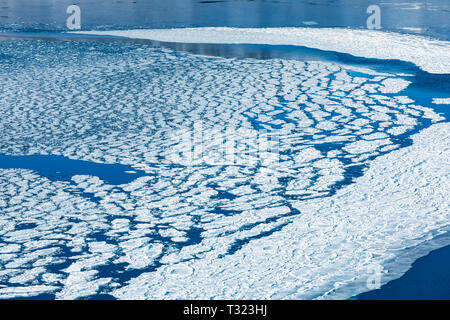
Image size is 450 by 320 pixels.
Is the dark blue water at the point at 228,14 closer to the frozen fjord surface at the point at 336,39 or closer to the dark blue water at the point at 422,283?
the frozen fjord surface at the point at 336,39

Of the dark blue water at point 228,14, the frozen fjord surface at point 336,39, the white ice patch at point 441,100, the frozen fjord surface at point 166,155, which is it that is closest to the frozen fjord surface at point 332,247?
the frozen fjord surface at point 166,155

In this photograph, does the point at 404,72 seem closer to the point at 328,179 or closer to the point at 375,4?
the point at 328,179

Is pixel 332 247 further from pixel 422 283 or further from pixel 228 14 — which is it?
pixel 228 14

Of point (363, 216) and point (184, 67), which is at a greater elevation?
point (184, 67)

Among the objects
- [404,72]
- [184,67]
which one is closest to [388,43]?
[404,72]

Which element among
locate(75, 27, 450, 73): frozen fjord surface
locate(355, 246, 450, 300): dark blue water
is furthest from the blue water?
locate(75, 27, 450, 73): frozen fjord surface

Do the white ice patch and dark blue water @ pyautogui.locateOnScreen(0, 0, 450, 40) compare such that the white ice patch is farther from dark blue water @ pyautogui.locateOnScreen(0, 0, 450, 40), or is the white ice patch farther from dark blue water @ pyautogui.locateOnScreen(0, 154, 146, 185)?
dark blue water @ pyautogui.locateOnScreen(0, 0, 450, 40)

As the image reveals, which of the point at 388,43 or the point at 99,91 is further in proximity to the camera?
the point at 388,43

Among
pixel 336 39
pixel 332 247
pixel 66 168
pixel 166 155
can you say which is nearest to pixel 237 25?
pixel 336 39

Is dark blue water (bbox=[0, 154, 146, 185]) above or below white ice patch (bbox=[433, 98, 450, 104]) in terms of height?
below
